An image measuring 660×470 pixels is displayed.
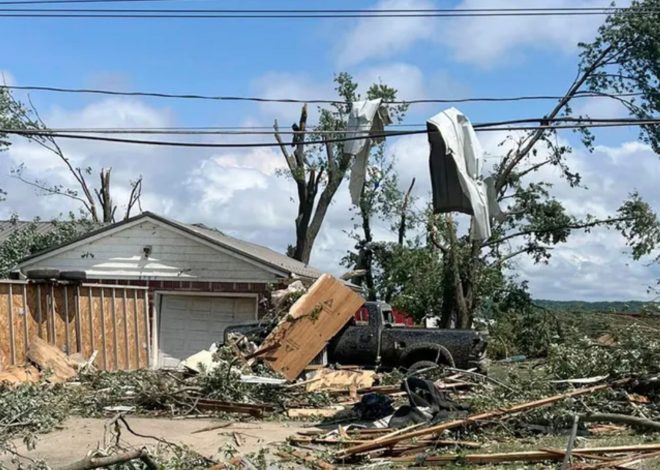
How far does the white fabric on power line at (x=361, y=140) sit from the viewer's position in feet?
38.9

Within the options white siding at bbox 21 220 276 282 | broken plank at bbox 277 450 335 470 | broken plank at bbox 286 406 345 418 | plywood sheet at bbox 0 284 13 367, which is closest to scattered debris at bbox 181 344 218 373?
broken plank at bbox 286 406 345 418

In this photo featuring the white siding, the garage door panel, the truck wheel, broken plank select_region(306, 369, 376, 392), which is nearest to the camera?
broken plank select_region(306, 369, 376, 392)

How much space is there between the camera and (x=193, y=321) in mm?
20406

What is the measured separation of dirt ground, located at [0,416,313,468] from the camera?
8977 millimetres

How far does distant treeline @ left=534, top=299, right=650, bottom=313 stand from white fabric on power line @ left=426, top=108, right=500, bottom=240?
17.3 ft

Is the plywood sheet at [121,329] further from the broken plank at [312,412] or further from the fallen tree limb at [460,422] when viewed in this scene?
the fallen tree limb at [460,422]

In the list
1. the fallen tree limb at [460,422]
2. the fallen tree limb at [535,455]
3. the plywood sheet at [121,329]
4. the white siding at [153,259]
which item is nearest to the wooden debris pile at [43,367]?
the plywood sheet at [121,329]

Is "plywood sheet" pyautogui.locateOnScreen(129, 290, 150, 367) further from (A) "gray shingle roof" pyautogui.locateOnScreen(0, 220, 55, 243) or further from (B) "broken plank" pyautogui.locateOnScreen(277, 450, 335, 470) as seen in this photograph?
(A) "gray shingle roof" pyautogui.locateOnScreen(0, 220, 55, 243)

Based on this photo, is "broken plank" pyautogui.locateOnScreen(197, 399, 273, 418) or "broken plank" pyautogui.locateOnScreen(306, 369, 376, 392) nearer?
"broken plank" pyautogui.locateOnScreen(197, 399, 273, 418)

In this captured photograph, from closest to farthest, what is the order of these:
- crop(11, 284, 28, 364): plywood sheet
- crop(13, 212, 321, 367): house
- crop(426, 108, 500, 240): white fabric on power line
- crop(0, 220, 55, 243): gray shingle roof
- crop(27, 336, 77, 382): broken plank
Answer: crop(426, 108, 500, 240): white fabric on power line → crop(27, 336, 77, 382): broken plank → crop(11, 284, 28, 364): plywood sheet → crop(13, 212, 321, 367): house → crop(0, 220, 55, 243): gray shingle roof

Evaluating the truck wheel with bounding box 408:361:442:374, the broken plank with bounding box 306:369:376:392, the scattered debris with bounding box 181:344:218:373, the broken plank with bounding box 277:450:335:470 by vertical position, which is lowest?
the broken plank with bounding box 277:450:335:470

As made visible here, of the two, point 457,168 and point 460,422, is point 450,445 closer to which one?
point 460,422

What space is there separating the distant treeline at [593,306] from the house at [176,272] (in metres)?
7.40

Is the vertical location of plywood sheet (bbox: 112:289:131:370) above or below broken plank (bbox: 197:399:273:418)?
above
